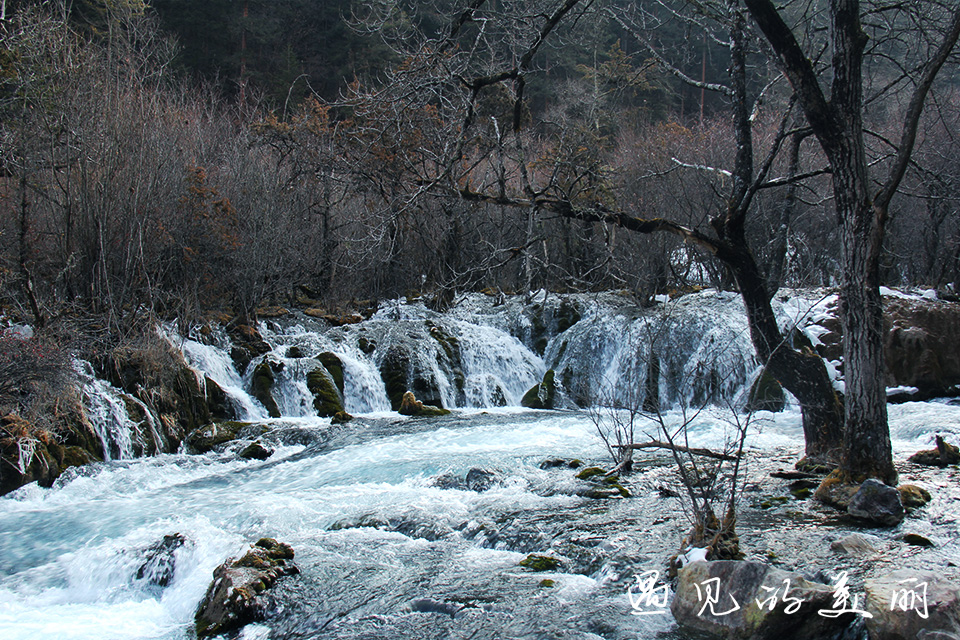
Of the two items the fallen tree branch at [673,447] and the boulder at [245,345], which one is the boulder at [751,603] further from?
the boulder at [245,345]

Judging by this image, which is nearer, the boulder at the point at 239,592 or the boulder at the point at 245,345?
the boulder at the point at 239,592

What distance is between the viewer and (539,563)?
5.00m

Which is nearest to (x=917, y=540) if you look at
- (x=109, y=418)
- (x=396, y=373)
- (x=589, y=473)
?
(x=589, y=473)

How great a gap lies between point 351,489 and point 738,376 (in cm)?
823

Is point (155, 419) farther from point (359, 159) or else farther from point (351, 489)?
point (359, 159)

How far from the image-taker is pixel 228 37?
87.7 feet

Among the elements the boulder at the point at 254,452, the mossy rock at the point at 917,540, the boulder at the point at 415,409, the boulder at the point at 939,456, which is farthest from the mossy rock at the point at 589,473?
the boulder at the point at 415,409

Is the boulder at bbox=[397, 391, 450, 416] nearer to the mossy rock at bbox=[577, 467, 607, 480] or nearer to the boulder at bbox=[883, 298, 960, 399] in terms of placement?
the mossy rock at bbox=[577, 467, 607, 480]

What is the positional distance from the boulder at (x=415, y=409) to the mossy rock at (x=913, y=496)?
7.68m

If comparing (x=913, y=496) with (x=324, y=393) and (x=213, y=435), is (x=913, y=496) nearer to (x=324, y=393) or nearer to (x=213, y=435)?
(x=213, y=435)

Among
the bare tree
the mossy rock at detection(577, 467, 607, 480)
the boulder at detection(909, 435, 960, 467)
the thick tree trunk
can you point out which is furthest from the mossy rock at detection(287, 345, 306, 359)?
the boulder at detection(909, 435, 960, 467)

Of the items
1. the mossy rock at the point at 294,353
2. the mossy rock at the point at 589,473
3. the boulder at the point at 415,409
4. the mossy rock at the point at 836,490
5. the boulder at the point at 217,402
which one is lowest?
the mossy rock at the point at 589,473

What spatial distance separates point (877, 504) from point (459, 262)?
1388cm

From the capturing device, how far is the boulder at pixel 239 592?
4.29 meters
